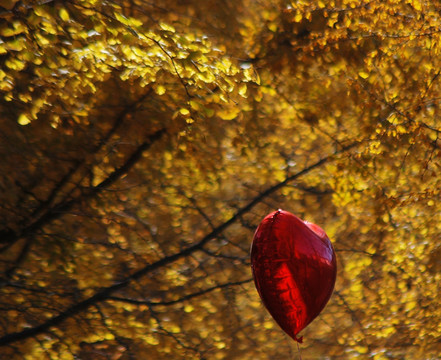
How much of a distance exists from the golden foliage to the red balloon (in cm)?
176

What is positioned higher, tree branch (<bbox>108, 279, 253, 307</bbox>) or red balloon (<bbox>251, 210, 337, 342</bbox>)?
tree branch (<bbox>108, 279, 253, 307</bbox>)

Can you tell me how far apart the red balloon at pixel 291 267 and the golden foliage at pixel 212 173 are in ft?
5.77

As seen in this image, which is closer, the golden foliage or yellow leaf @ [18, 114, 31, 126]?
yellow leaf @ [18, 114, 31, 126]

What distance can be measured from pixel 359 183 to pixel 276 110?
1.02 m

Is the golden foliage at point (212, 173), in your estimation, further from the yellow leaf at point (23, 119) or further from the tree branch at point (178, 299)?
the yellow leaf at point (23, 119)

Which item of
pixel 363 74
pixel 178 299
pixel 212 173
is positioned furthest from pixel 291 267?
pixel 363 74

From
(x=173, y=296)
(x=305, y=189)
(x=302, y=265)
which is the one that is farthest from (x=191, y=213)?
(x=302, y=265)

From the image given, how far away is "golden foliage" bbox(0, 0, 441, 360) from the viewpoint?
3797mm

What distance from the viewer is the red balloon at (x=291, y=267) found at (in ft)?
6.48

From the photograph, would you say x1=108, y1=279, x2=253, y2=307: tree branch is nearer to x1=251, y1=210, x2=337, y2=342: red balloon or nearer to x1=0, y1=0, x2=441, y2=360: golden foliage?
x1=0, y1=0, x2=441, y2=360: golden foliage

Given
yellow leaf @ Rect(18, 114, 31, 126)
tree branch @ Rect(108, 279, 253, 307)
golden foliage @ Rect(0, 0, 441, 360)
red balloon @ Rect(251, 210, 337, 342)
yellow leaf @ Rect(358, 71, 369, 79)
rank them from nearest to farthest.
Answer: red balloon @ Rect(251, 210, 337, 342), yellow leaf @ Rect(18, 114, 31, 126), golden foliage @ Rect(0, 0, 441, 360), tree branch @ Rect(108, 279, 253, 307), yellow leaf @ Rect(358, 71, 369, 79)

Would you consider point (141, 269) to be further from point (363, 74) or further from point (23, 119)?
point (363, 74)

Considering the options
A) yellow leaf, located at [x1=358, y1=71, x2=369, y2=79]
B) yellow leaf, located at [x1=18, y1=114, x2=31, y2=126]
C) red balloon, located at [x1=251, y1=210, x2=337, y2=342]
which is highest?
yellow leaf, located at [x1=358, y1=71, x2=369, y2=79]

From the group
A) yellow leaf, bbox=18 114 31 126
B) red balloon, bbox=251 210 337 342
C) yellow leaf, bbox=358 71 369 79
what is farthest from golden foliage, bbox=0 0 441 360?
red balloon, bbox=251 210 337 342
